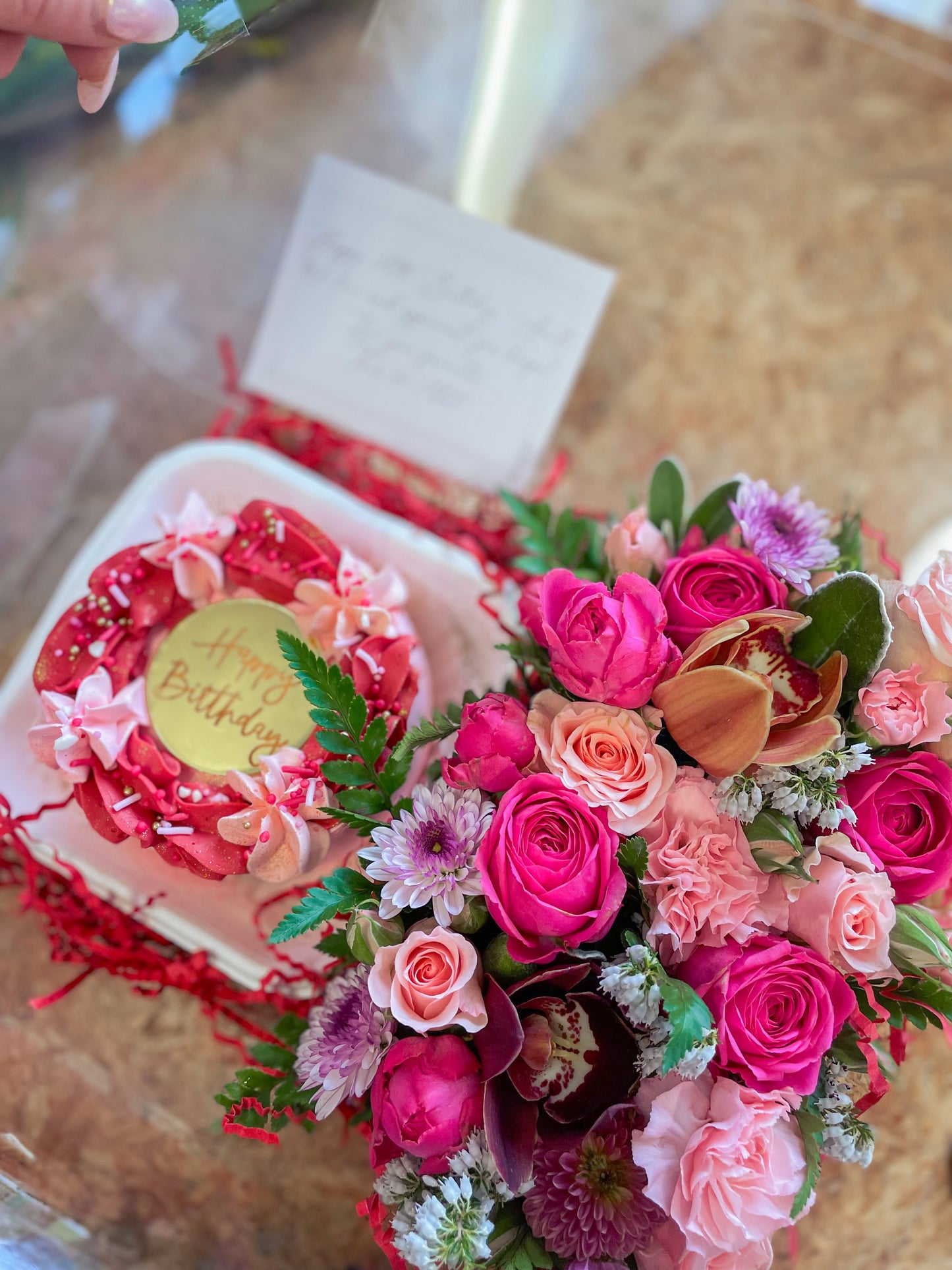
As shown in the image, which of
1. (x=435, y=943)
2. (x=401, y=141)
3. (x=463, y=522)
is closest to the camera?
(x=435, y=943)

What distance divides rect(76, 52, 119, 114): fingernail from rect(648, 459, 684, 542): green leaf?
0.39 metres

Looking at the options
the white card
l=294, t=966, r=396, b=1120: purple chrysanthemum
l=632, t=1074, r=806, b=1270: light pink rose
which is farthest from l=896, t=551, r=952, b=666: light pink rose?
the white card

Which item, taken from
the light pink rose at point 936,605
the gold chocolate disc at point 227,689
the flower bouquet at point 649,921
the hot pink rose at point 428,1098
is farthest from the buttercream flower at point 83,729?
the light pink rose at point 936,605

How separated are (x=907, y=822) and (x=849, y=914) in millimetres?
66

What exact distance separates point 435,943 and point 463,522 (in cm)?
46

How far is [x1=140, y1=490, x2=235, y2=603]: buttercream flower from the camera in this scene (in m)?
0.60

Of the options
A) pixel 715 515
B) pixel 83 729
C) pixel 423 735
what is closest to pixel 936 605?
pixel 715 515

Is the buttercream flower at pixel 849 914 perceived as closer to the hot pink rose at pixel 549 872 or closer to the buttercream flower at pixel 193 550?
the hot pink rose at pixel 549 872

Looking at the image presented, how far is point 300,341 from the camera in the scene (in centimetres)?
87

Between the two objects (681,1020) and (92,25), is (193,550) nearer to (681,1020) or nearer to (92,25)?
(92,25)

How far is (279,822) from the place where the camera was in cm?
52

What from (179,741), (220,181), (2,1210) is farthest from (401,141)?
(2,1210)

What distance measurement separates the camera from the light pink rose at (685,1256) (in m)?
0.43

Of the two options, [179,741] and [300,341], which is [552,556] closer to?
[179,741]
